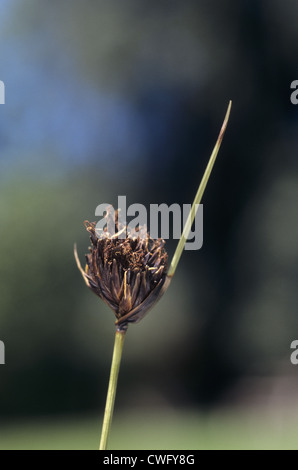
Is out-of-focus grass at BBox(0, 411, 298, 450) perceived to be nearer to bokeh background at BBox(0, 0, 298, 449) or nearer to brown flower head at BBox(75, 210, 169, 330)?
bokeh background at BBox(0, 0, 298, 449)

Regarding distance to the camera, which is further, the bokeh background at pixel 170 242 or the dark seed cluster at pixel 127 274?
the bokeh background at pixel 170 242

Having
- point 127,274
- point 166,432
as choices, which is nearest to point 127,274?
point 127,274

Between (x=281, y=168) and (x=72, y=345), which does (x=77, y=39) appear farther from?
(x=72, y=345)

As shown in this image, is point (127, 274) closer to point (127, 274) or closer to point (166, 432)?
point (127, 274)

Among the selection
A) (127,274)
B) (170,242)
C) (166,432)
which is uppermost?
(170,242)

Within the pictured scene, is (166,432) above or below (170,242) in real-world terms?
below

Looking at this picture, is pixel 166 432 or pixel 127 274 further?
pixel 166 432

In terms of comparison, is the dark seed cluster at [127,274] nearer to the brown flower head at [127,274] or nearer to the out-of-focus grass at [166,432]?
the brown flower head at [127,274]

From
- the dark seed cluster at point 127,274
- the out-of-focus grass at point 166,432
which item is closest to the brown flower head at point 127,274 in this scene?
the dark seed cluster at point 127,274
